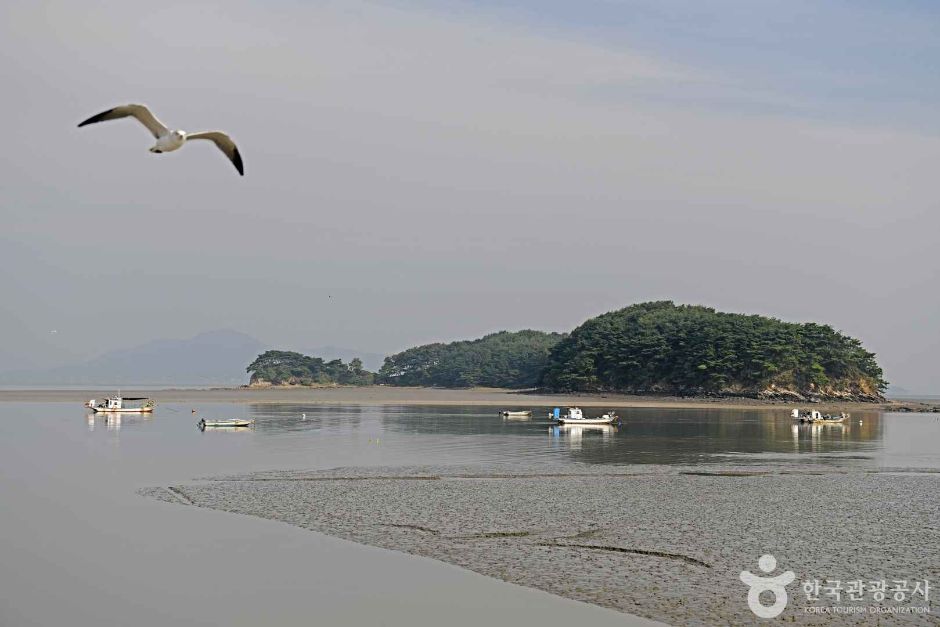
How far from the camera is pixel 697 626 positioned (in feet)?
48.6

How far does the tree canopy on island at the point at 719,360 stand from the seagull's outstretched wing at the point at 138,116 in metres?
113

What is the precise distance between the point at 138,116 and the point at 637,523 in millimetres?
14754

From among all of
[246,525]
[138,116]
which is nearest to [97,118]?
[138,116]

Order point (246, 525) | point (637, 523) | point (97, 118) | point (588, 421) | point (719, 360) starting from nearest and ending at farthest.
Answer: point (97, 118) < point (246, 525) < point (637, 523) < point (588, 421) < point (719, 360)

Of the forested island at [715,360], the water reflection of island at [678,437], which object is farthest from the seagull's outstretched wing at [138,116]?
the forested island at [715,360]

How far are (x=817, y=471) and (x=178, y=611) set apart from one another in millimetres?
28204

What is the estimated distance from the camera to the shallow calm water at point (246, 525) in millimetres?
16391

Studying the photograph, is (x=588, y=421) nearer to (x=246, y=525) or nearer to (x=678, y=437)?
(x=678, y=437)

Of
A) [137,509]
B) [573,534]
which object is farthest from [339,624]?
[137,509]

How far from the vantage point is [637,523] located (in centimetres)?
2361

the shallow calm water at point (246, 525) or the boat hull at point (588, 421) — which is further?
the boat hull at point (588, 421)

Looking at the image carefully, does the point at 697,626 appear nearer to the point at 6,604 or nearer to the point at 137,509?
the point at 6,604

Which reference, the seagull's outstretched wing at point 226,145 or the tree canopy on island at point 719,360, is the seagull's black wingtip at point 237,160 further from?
the tree canopy on island at point 719,360

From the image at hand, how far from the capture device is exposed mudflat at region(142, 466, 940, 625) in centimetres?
1725
